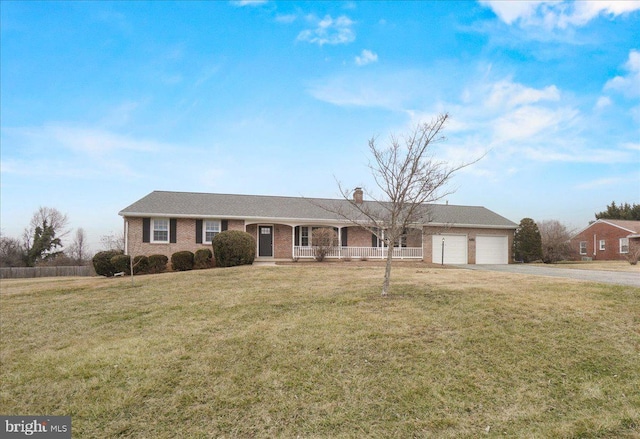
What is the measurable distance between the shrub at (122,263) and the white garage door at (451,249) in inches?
687

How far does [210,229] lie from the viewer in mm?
20469

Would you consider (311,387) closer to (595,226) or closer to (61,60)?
(61,60)

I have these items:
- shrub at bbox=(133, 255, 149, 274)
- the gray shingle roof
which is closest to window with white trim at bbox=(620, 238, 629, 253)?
the gray shingle roof

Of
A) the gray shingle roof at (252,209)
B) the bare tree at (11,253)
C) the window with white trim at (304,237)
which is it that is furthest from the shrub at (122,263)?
the bare tree at (11,253)

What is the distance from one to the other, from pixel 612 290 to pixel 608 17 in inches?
344

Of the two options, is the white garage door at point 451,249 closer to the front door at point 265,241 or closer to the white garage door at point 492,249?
the white garage door at point 492,249

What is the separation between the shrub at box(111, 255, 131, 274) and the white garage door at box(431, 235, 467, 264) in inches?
687

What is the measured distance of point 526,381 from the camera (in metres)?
4.86

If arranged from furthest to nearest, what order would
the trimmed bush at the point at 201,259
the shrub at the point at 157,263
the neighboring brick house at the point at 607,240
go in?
1. the neighboring brick house at the point at 607,240
2. the trimmed bush at the point at 201,259
3. the shrub at the point at 157,263

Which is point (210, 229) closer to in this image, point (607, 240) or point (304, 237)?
point (304, 237)

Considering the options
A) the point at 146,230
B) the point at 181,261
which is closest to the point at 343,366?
the point at 181,261

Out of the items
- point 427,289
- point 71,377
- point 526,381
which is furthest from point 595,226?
point 71,377

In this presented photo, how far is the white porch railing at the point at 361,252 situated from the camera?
2122 cm

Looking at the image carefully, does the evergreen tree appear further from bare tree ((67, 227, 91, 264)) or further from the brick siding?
bare tree ((67, 227, 91, 264))
